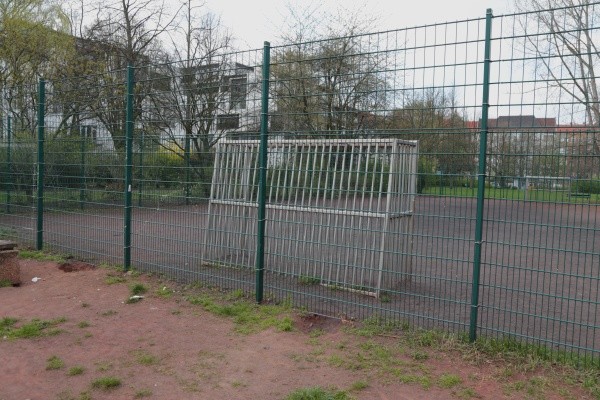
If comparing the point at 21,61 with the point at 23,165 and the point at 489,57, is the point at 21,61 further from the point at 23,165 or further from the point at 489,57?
the point at 489,57

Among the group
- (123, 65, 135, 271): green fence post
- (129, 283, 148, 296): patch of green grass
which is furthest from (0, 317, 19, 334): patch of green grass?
(123, 65, 135, 271): green fence post

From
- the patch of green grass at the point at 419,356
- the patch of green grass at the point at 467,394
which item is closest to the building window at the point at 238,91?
the patch of green grass at the point at 419,356

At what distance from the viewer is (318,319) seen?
19.2 ft

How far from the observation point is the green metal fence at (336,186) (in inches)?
189

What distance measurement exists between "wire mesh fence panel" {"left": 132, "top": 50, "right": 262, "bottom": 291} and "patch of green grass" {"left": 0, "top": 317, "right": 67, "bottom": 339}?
6.35ft

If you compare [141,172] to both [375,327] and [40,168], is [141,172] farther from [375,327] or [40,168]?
[375,327]

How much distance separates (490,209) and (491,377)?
1553 millimetres

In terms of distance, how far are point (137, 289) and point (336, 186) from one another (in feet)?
9.63

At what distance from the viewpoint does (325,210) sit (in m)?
6.89

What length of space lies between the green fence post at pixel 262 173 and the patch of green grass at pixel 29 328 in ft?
7.13

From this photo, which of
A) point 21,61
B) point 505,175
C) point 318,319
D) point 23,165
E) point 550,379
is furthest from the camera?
point 21,61

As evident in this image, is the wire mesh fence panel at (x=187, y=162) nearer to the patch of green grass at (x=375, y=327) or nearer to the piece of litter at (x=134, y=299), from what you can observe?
the piece of litter at (x=134, y=299)

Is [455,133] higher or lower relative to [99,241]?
higher

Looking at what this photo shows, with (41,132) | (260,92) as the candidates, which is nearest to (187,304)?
(260,92)
